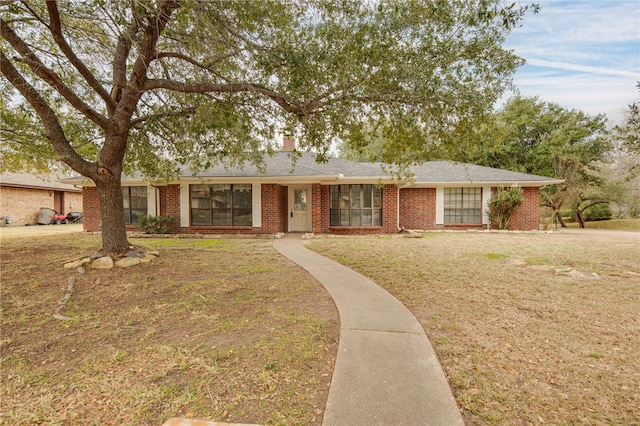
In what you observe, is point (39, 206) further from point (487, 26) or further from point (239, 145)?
point (487, 26)

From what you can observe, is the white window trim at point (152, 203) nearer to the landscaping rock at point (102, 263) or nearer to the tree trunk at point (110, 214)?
the tree trunk at point (110, 214)

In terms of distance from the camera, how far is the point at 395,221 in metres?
13.4

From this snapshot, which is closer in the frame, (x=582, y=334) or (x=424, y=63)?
(x=582, y=334)

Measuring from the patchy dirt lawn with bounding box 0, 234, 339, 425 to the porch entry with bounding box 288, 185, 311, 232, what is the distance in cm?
814

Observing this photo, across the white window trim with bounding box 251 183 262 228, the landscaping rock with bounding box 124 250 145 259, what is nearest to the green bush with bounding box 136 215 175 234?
the white window trim with bounding box 251 183 262 228

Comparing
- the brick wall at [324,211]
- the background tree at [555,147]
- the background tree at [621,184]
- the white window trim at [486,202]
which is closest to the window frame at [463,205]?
the white window trim at [486,202]

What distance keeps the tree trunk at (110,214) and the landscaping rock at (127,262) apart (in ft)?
0.69

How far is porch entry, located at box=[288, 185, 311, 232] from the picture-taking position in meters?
14.0

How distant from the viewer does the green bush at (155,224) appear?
1284 cm

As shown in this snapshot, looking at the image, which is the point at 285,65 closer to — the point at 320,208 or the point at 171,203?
the point at 320,208

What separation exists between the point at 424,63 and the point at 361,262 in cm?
444

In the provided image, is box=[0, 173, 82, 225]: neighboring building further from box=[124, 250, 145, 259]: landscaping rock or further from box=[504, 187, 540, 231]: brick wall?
box=[504, 187, 540, 231]: brick wall

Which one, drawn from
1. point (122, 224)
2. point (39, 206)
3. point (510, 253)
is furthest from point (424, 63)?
point (39, 206)

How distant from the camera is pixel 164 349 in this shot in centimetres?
305
